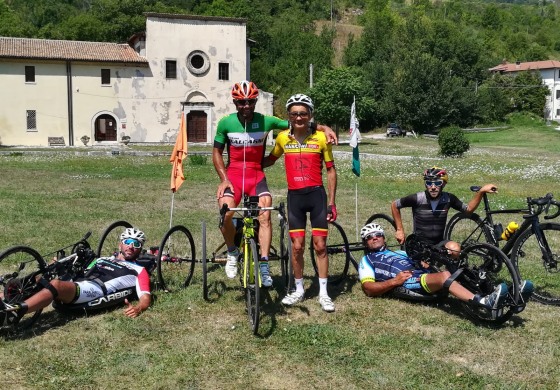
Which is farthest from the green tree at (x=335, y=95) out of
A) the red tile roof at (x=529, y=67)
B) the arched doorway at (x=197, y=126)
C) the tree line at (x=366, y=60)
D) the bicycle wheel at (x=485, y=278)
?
the red tile roof at (x=529, y=67)

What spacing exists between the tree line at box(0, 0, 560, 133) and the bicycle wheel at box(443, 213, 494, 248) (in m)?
38.7

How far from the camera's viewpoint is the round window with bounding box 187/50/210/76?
45219 millimetres

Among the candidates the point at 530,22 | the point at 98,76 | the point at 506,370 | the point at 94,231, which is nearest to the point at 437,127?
the point at 98,76

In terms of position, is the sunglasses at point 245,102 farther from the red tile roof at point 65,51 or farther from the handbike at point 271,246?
the red tile roof at point 65,51

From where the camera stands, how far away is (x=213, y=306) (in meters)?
6.14

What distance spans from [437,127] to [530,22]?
10081cm

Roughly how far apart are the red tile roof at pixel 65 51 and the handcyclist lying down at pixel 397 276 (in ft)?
133

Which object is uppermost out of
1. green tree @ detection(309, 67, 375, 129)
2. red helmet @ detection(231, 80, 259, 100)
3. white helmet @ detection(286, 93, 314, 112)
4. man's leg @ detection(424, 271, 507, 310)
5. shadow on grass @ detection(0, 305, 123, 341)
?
green tree @ detection(309, 67, 375, 129)

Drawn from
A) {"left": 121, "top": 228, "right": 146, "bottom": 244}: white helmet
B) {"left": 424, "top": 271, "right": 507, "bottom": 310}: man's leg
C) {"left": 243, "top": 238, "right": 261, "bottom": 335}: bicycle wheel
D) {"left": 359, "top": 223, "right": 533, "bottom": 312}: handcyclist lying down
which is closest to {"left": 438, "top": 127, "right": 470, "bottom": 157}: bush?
{"left": 359, "top": 223, "right": 533, "bottom": 312}: handcyclist lying down

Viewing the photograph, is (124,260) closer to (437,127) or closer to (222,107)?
(222,107)

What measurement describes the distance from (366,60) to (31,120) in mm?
55114

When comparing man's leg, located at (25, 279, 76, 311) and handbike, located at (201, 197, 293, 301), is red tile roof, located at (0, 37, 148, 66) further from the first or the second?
man's leg, located at (25, 279, 76, 311)

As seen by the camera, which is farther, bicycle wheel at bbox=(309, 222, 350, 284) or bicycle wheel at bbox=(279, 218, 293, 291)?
bicycle wheel at bbox=(309, 222, 350, 284)

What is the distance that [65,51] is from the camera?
43.5m
